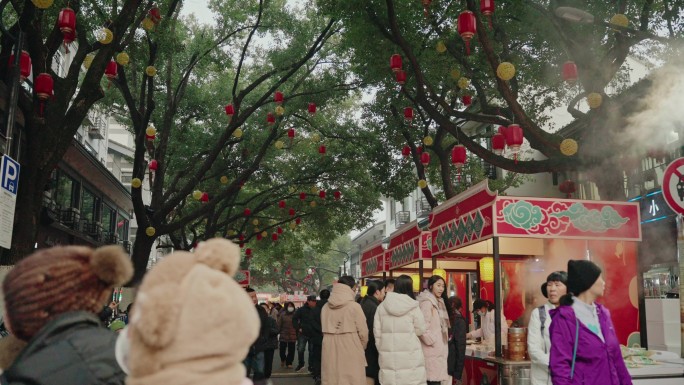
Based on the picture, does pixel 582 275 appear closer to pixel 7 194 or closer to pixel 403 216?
pixel 7 194

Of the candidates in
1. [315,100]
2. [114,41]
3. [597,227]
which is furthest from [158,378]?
[315,100]

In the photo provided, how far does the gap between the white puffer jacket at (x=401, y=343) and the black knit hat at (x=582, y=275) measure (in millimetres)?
2927

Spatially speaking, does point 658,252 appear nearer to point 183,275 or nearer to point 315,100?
point 315,100

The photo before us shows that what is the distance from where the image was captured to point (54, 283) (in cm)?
216

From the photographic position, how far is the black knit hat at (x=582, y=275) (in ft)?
14.6

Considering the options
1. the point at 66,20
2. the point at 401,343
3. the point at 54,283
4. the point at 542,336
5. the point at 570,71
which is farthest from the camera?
the point at 570,71

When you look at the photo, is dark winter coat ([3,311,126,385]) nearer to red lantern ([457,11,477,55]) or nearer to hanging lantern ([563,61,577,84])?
red lantern ([457,11,477,55])

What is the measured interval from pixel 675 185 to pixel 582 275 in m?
1.95

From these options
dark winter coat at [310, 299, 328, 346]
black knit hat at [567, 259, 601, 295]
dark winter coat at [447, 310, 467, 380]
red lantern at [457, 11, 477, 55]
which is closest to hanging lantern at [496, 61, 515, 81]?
red lantern at [457, 11, 477, 55]

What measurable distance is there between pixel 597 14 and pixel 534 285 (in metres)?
6.35

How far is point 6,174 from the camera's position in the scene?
6.86 meters

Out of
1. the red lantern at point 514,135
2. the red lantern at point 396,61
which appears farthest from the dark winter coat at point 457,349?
the red lantern at point 396,61

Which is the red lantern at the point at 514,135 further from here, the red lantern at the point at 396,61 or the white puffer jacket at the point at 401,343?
the white puffer jacket at the point at 401,343

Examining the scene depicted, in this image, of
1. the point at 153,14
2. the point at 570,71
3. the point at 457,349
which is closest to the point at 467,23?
the point at 570,71
